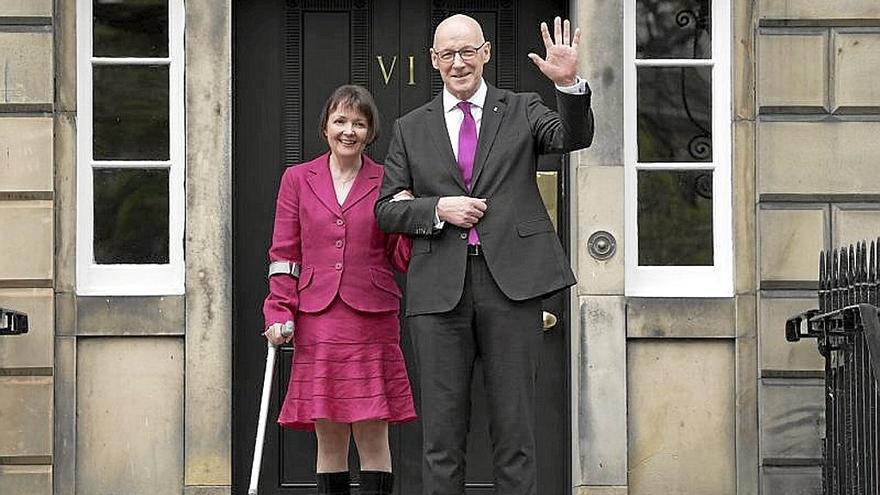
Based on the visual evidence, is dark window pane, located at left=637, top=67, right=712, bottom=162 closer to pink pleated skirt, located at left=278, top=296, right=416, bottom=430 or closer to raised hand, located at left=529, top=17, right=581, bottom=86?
pink pleated skirt, located at left=278, top=296, right=416, bottom=430

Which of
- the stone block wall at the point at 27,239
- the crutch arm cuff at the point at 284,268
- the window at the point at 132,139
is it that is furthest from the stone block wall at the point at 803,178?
the stone block wall at the point at 27,239

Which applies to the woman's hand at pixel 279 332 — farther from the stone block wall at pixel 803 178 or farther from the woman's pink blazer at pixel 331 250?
the stone block wall at pixel 803 178

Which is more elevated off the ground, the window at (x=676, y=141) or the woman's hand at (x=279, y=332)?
the window at (x=676, y=141)

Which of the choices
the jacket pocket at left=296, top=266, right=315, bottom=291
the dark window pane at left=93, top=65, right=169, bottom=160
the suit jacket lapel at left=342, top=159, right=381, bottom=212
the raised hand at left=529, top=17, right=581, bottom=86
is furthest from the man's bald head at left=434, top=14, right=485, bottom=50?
the dark window pane at left=93, top=65, right=169, bottom=160

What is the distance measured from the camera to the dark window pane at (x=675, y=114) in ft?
31.9

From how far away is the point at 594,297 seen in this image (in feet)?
30.9

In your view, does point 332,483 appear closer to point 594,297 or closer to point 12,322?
point 12,322

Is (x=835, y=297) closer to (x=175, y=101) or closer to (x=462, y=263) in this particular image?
(x=462, y=263)

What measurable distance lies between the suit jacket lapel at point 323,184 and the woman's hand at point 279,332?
1.74ft

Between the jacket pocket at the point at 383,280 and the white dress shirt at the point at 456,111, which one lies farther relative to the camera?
the jacket pocket at the point at 383,280

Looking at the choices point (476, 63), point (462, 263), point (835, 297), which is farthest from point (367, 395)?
point (835, 297)

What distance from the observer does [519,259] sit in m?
7.54

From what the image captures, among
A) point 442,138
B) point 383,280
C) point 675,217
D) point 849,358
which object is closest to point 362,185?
point 383,280

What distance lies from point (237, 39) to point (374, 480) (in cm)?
264
